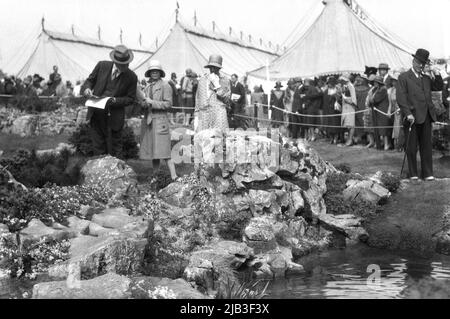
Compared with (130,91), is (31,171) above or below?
below

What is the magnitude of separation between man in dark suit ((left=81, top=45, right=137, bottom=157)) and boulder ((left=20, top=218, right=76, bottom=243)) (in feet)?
11.2

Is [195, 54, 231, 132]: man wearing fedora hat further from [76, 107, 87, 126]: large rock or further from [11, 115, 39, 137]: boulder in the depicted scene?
[11, 115, 39, 137]: boulder

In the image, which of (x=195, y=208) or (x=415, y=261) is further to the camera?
(x=195, y=208)

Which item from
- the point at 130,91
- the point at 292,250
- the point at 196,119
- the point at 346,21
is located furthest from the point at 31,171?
the point at 346,21

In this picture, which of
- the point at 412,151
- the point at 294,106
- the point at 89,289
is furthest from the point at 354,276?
the point at 294,106

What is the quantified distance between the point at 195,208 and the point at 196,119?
2238 millimetres

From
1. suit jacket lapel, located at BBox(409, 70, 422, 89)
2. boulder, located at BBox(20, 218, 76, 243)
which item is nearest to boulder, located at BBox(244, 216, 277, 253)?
boulder, located at BBox(20, 218, 76, 243)

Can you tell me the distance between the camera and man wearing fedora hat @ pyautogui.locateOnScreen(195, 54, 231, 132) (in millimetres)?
12305

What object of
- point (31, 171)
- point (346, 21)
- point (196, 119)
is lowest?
point (31, 171)

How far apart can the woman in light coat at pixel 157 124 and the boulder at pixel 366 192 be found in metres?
3.06
